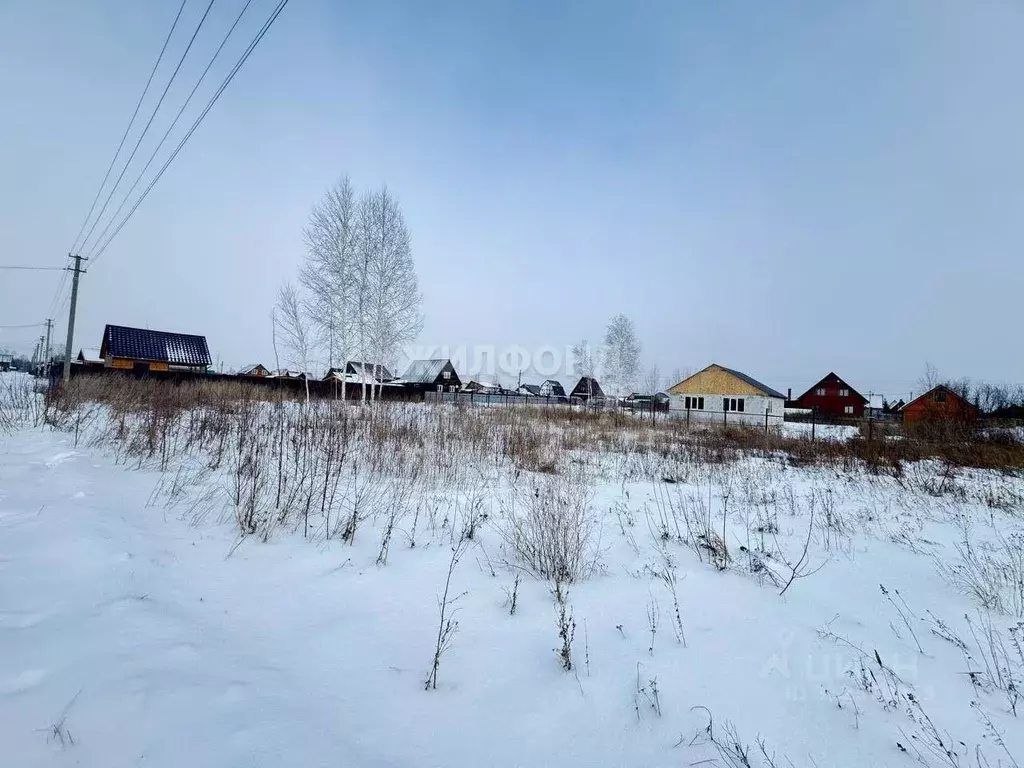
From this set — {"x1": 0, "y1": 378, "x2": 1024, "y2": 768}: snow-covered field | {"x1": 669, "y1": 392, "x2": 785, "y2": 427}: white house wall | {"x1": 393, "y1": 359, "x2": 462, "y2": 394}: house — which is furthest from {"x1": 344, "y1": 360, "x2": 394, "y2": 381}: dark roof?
{"x1": 669, "y1": 392, "x2": 785, "y2": 427}: white house wall

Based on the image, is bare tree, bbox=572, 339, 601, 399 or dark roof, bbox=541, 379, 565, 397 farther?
dark roof, bbox=541, 379, 565, 397

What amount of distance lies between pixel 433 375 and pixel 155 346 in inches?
834

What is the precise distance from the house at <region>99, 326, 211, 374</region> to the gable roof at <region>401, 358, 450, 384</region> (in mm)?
16540

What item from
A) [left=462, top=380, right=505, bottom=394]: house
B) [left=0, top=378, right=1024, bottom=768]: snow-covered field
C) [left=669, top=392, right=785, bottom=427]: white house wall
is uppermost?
[left=462, top=380, right=505, bottom=394]: house

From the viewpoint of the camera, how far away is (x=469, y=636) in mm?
2264

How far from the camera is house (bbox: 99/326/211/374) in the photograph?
28594mm

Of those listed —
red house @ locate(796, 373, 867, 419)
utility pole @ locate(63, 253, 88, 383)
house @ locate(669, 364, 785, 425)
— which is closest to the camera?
utility pole @ locate(63, 253, 88, 383)

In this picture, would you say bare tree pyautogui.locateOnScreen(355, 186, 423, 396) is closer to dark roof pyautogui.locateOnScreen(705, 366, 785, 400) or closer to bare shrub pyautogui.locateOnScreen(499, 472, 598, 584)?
bare shrub pyautogui.locateOnScreen(499, 472, 598, 584)

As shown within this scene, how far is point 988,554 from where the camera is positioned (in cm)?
391

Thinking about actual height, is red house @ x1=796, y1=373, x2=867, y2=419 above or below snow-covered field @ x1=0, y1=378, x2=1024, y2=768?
above

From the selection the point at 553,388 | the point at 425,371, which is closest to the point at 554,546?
the point at 425,371

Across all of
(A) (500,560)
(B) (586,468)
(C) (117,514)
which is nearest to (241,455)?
(C) (117,514)

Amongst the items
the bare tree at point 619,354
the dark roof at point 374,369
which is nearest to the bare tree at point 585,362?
the bare tree at point 619,354

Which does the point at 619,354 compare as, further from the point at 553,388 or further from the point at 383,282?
the point at 553,388
